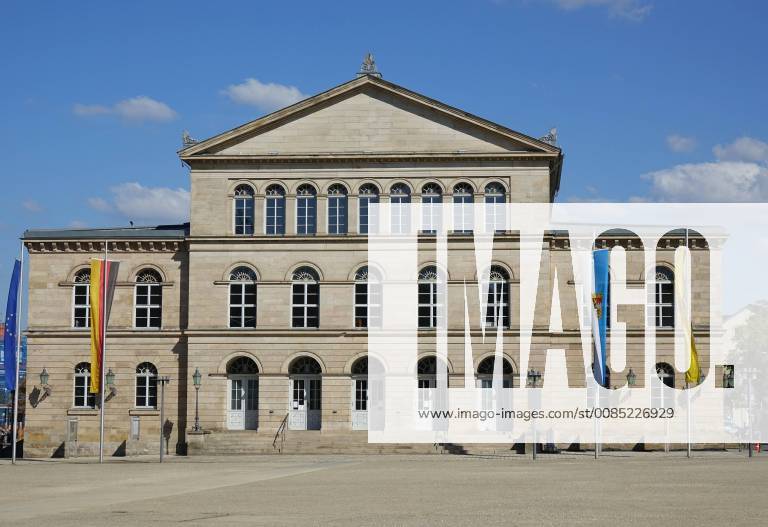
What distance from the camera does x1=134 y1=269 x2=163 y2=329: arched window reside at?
55.7 m

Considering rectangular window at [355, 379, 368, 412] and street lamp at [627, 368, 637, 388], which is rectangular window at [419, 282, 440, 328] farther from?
street lamp at [627, 368, 637, 388]

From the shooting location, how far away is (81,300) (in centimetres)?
5591

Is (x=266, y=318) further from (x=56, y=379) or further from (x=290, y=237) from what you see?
(x=56, y=379)

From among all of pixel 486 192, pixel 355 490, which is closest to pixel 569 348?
pixel 486 192

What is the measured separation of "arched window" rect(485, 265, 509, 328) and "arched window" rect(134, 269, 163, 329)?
14737mm

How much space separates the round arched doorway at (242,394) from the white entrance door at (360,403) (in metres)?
4.29

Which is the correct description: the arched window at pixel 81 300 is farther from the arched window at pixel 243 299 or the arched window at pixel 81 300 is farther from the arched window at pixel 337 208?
the arched window at pixel 337 208

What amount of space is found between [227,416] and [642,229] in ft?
66.4

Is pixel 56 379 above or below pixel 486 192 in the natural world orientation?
below

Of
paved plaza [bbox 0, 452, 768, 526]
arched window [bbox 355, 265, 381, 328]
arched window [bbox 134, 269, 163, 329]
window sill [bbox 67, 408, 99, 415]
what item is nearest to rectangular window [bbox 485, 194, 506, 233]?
arched window [bbox 355, 265, 381, 328]

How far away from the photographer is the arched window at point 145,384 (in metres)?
55.5

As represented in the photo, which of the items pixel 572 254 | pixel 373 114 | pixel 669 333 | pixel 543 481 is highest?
pixel 373 114

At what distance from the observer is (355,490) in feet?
96.8

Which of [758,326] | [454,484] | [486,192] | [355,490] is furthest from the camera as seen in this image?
[758,326]
